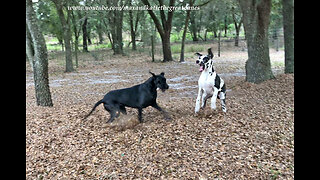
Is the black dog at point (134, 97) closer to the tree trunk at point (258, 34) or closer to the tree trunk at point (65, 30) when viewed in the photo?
the tree trunk at point (258, 34)

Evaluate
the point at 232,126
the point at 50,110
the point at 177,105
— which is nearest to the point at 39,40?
the point at 50,110

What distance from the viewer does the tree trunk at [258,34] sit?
31.0 ft

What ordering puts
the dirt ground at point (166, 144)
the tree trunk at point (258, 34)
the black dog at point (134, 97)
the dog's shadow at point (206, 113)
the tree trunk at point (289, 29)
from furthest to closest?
1. the tree trunk at point (289, 29)
2. the tree trunk at point (258, 34)
3. the dog's shadow at point (206, 113)
4. the black dog at point (134, 97)
5. the dirt ground at point (166, 144)

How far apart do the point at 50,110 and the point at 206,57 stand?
4.29 meters

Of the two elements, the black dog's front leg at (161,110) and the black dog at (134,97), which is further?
the black dog's front leg at (161,110)

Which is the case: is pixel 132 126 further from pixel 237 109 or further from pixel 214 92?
pixel 237 109

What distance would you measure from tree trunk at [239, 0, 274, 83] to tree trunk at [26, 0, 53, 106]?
6977 mm

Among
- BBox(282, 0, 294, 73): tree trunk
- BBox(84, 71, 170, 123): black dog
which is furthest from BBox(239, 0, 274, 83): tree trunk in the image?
BBox(84, 71, 170, 123): black dog

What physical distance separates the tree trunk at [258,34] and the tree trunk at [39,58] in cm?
698

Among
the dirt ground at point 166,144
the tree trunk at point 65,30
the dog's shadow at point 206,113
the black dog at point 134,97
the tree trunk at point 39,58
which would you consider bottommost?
the dirt ground at point 166,144

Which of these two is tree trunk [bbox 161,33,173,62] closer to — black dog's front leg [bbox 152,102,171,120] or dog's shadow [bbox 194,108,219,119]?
dog's shadow [bbox 194,108,219,119]

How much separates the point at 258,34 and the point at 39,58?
7.37m

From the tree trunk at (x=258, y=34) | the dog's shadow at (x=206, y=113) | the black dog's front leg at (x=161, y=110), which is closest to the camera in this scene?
the black dog's front leg at (x=161, y=110)

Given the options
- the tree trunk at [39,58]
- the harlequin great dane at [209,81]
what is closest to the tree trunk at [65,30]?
the tree trunk at [39,58]
